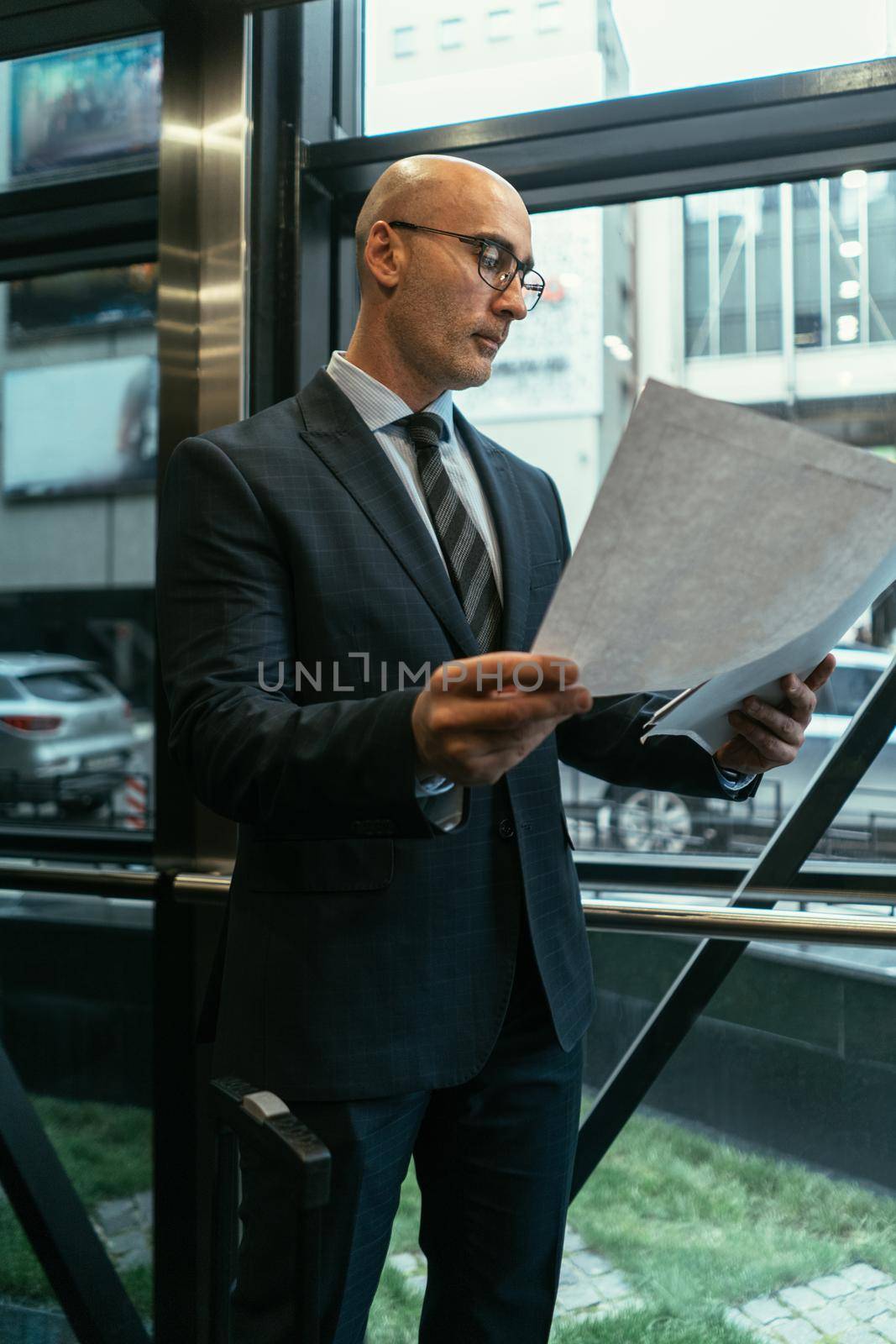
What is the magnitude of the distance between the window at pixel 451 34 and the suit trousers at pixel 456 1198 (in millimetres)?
1525

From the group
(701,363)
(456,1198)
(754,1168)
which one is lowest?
(754,1168)

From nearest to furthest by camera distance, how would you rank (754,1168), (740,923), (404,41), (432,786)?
1. (432,786)
2. (740,923)
3. (754,1168)
4. (404,41)

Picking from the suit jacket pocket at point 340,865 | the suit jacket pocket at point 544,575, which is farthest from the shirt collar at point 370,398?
the suit jacket pocket at point 340,865

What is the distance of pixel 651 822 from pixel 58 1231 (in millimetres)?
1269

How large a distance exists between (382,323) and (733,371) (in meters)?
0.79

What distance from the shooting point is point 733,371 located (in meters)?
1.81

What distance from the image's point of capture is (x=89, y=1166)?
2215 millimetres

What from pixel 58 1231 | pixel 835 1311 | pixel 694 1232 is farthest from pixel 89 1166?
pixel 835 1311

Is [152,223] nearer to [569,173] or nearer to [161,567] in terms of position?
[569,173]

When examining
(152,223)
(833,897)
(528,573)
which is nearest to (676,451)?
(528,573)

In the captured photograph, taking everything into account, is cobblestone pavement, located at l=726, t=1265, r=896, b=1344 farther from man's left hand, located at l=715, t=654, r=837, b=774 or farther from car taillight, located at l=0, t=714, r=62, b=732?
car taillight, located at l=0, t=714, r=62, b=732

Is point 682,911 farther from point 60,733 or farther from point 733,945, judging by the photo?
point 60,733

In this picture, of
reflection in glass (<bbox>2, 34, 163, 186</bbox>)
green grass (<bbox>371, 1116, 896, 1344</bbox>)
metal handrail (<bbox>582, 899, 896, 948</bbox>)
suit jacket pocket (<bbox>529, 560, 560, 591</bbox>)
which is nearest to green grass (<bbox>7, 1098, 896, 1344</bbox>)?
Answer: green grass (<bbox>371, 1116, 896, 1344</bbox>)

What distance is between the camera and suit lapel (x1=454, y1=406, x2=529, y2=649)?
1.19 metres
